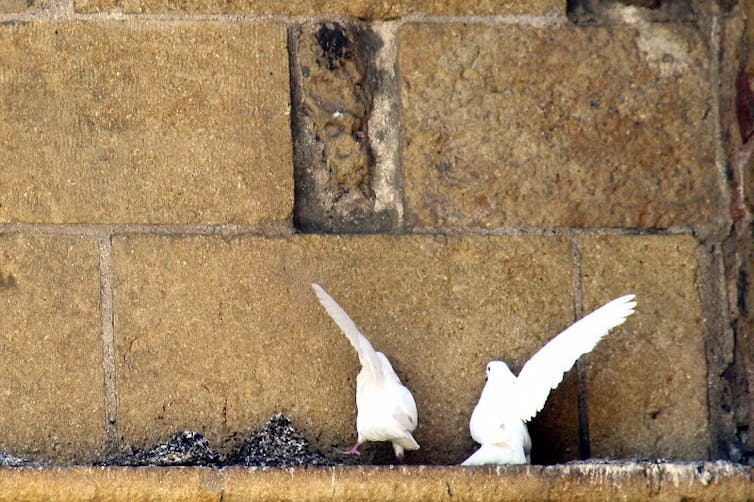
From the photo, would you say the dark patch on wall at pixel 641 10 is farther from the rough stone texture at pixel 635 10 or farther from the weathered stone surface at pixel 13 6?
the weathered stone surface at pixel 13 6

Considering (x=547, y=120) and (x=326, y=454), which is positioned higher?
(x=547, y=120)

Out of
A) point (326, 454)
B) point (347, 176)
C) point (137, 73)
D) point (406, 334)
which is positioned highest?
point (137, 73)

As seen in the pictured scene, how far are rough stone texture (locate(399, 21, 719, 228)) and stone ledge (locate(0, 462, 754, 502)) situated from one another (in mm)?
669

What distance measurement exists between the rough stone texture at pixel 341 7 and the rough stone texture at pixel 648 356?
21.3 inches

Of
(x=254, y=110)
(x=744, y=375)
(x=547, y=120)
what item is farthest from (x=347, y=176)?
(x=744, y=375)

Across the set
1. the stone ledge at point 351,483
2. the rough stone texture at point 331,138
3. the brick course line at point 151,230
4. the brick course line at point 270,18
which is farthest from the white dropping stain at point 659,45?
the stone ledge at point 351,483

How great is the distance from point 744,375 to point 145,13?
1497 mm

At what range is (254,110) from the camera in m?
3.33

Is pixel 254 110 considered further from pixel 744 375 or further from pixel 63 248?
pixel 744 375

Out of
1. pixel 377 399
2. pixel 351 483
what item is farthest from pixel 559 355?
pixel 351 483

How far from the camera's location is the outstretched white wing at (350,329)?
3002 millimetres

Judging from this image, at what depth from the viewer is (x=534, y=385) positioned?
3.09 metres

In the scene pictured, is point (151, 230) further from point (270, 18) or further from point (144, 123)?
point (270, 18)

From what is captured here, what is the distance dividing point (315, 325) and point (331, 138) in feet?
1.37
